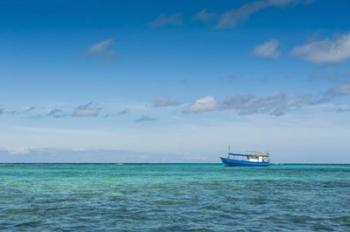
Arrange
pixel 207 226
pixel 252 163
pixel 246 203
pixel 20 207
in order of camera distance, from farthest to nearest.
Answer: pixel 252 163
pixel 246 203
pixel 20 207
pixel 207 226

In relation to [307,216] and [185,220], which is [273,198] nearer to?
[307,216]

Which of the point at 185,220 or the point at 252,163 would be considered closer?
the point at 185,220

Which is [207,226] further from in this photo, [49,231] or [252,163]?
[252,163]

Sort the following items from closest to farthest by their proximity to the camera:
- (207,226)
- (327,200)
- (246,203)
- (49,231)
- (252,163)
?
1. (49,231)
2. (207,226)
3. (246,203)
4. (327,200)
5. (252,163)

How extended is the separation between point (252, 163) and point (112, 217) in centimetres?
13744

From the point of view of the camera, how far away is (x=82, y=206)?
33.2 m

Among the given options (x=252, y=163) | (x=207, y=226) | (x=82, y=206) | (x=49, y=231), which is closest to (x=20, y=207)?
(x=82, y=206)

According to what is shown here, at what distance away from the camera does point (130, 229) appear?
23891 mm

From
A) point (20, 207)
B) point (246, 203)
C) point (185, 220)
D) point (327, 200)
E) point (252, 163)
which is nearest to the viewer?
point (185, 220)

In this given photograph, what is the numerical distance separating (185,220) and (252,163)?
137781 mm

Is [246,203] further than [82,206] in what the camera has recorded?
Yes

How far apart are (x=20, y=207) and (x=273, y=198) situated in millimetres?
19318

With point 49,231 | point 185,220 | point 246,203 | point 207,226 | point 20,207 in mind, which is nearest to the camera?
point 49,231

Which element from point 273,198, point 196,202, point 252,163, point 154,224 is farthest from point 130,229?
point 252,163
